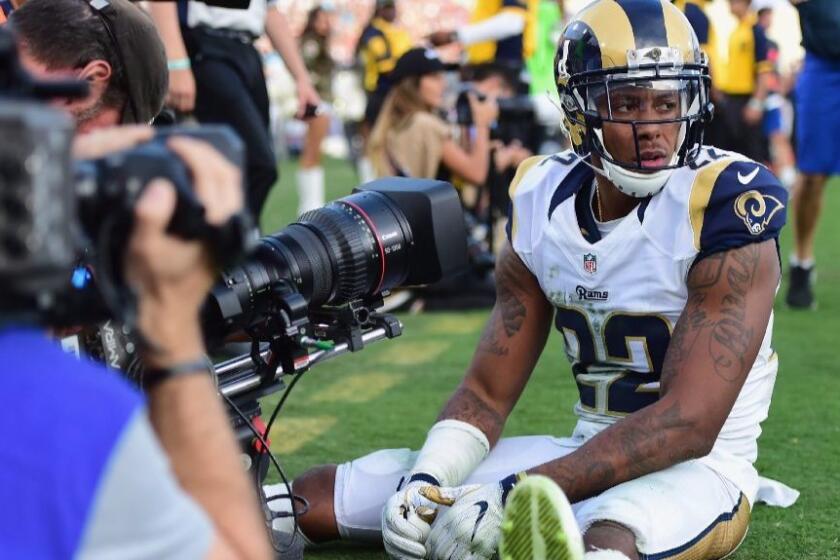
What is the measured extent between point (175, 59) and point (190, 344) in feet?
10.2

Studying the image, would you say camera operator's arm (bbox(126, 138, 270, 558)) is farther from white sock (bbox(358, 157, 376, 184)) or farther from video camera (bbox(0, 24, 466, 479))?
white sock (bbox(358, 157, 376, 184))

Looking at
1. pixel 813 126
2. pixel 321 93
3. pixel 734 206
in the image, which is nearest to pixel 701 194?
pixel 734 206

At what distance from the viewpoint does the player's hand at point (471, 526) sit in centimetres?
251

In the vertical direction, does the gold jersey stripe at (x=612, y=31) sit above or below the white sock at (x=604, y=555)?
above

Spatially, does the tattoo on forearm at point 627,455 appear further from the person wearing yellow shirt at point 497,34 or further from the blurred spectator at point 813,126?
the person wearing yellow shirt at point 497,34

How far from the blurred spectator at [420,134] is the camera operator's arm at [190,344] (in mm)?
5221

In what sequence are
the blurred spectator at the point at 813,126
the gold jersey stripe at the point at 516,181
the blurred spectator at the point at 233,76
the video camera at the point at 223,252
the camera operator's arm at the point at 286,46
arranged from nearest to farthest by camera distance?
the video camera at the point at 223,252, the gold jersey stripe at the point at 516,181, the blurred spectator at the point at 233,76, the camera operator's arm at the point at 286,46, the blurred spectator at the point at 813,126

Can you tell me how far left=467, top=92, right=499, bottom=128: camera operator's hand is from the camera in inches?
279

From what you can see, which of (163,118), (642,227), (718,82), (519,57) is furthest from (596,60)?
(718,82)

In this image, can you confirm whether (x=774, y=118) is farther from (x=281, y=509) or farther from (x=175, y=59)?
(x=281, y=509)

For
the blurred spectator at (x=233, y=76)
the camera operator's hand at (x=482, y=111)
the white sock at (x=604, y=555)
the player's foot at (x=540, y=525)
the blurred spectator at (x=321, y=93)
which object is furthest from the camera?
the blurred spectator at (x=321, y=93)

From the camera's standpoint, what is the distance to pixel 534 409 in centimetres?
444

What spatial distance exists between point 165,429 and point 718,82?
10.7 metres

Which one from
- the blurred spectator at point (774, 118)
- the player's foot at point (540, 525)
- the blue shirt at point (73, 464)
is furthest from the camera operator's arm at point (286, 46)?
the blurred spectator at point (774, 118)
